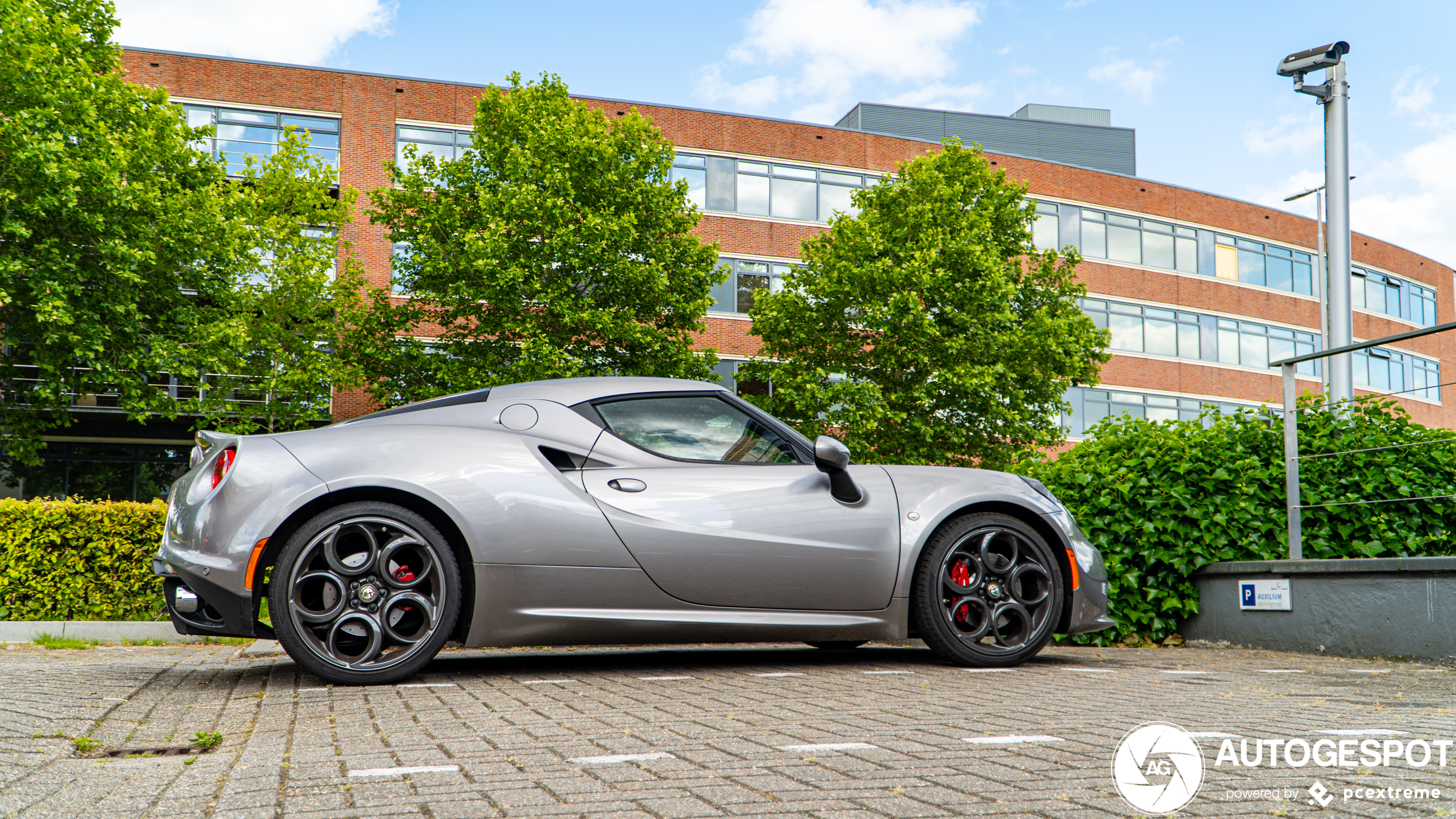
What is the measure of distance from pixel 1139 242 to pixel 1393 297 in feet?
51.6

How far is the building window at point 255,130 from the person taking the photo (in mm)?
27812

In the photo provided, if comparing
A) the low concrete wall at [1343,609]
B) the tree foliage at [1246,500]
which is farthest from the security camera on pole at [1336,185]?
the low concrete wall at [1343,609]

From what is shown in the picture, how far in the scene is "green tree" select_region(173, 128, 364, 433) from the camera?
2084 cm

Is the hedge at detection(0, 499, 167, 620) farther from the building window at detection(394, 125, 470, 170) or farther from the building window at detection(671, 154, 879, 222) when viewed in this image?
the building window at detection(671, 154, 879, 222)

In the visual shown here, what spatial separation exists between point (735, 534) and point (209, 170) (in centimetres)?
2002

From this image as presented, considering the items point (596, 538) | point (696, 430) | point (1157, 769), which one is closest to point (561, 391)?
point (696, 430)

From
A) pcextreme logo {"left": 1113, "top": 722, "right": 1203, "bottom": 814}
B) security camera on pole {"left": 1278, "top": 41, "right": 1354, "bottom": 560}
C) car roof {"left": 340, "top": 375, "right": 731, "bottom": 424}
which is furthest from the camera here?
security camera on pole {"left": 1278, "top": 41, "right": 1354, "bottom": 560}

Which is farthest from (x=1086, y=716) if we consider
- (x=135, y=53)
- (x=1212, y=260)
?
(x=1212, y=260)

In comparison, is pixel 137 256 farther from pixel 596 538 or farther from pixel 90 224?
pixel 596 538

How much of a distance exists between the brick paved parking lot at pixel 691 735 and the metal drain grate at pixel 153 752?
78 millimetres

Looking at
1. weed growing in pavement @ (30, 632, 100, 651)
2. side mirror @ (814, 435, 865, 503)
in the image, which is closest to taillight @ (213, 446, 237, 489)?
side mirror @ (814, 435, 865, 503)

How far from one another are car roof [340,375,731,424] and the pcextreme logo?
8.44ft

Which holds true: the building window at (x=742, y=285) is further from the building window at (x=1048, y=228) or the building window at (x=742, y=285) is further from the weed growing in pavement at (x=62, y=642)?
the weed growing in pavement at (x=62, y=642)

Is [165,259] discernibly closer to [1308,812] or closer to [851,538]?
[851,538]
